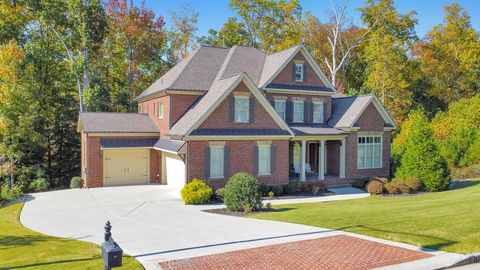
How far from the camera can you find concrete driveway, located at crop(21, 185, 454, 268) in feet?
40.6

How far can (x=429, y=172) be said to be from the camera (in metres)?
25.1

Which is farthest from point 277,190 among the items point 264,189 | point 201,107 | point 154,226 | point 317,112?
point 154,226

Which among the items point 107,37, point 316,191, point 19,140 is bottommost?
point 316,191

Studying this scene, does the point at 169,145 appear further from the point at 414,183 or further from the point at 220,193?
the point at 414,183

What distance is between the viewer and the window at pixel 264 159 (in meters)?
24.5

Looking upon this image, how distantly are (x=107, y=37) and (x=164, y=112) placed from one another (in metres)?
19.7

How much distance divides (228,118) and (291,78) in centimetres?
723

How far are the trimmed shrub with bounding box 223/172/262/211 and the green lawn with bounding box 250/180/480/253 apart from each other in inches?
Result: 39.0

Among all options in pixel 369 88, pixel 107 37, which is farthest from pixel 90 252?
pixel 369 88

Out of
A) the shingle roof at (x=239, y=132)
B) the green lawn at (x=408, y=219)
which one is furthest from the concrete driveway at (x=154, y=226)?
the shingle roof at (x=239, y=132)

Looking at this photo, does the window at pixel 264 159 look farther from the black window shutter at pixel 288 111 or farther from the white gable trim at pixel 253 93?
the black window shutter at pixel 288 111

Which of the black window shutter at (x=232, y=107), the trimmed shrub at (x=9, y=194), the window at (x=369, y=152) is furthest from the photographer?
the window at (x=369, y=152)

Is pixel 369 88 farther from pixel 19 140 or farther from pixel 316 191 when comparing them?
pixel 19 140

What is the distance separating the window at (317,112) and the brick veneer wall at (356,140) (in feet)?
8.70
